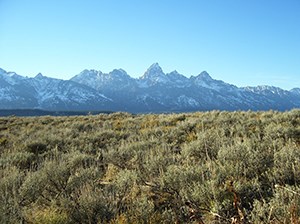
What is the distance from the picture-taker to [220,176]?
6.04m

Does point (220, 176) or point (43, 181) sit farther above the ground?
point (220, 176)

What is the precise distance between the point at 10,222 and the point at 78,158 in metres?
5.04

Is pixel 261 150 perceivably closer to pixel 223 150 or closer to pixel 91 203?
pixel 223 150

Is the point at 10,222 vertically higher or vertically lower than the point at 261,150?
lower

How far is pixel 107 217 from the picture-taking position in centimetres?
504

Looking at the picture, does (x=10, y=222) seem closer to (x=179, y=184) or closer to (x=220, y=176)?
(x=179, y=184)

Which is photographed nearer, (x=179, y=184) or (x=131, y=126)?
(x=179, y=184)

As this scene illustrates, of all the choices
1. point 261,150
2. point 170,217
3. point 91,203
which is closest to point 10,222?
point 91,203

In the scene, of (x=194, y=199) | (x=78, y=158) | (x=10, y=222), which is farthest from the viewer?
(x=78, y=158)

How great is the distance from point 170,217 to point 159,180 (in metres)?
1.49

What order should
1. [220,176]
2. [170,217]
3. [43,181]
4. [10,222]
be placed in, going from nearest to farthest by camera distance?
1. [10,222]
2. [170,217]
3. [220,176]
4. [43,181]

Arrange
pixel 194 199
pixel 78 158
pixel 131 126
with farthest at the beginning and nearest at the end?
pixel 131 126
pixel 78 158
pixel 194 199

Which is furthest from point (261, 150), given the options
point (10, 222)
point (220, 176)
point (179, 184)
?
point (10, 222)

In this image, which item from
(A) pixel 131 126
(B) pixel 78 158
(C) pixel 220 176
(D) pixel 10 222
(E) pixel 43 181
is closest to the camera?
(D) pixel 10 222
